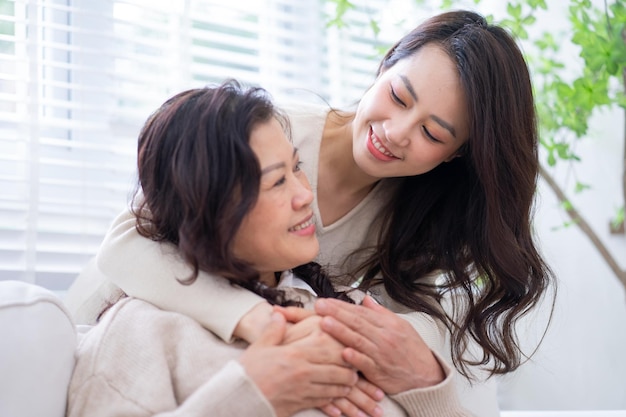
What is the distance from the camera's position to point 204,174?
1257 millimetres

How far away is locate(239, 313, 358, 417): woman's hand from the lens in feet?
3.83

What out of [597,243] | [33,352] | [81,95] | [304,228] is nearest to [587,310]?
[597,243]

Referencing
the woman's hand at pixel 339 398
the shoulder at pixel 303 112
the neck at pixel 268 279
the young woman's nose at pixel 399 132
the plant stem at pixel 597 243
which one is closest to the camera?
the woman's hand at pixel 339 398

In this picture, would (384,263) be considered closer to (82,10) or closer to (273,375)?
(273,375)

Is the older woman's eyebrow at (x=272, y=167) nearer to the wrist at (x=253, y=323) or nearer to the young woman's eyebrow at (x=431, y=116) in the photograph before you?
the wrist at (x=253, y=323)

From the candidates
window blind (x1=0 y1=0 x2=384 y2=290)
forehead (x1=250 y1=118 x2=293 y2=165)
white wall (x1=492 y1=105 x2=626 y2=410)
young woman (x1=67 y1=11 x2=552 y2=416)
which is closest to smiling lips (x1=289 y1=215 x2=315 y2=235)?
forehead (x1=250 y1=118 x2=293 y2=165)

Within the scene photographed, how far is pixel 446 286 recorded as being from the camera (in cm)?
179

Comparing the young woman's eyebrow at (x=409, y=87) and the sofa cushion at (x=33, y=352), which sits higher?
the young woman's eyebrow at (x=409, y=87)

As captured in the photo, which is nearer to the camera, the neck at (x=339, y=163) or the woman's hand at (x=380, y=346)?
the woman's hand at (x=380, y=346)

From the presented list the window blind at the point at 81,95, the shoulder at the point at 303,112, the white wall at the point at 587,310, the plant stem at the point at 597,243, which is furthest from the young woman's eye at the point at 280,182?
the white wall at the point at 587,310

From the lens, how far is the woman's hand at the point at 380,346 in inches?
50.4

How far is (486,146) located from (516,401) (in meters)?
2.00

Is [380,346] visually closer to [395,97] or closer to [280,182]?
[280,182]

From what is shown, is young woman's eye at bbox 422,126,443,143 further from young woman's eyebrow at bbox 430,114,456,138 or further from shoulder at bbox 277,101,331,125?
shoulder at bbox 277,101,331,125
